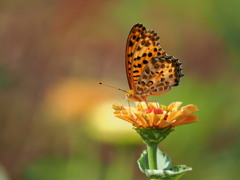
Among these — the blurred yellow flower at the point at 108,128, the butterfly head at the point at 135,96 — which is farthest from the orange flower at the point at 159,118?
the blurred yellow flower at the point at 108,128

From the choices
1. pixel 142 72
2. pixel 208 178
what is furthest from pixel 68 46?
pixel 142 72

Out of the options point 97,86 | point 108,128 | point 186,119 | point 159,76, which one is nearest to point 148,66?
point 159,76

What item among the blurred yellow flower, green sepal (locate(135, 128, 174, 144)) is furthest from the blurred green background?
green sepal (locate(135, 128, 174, 144))

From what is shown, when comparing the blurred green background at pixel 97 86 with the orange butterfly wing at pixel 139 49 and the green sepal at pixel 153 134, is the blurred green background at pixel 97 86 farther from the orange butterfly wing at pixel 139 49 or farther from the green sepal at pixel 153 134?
the green sepal at pixel 153 134

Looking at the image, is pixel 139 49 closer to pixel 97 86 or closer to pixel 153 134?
pixel 153 134

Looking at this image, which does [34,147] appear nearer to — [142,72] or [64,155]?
[64,155]

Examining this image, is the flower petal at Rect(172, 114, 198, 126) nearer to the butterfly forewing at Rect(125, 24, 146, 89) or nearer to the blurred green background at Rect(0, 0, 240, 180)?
the butterfly forewing at Rect(125, 24, 146, 89)
